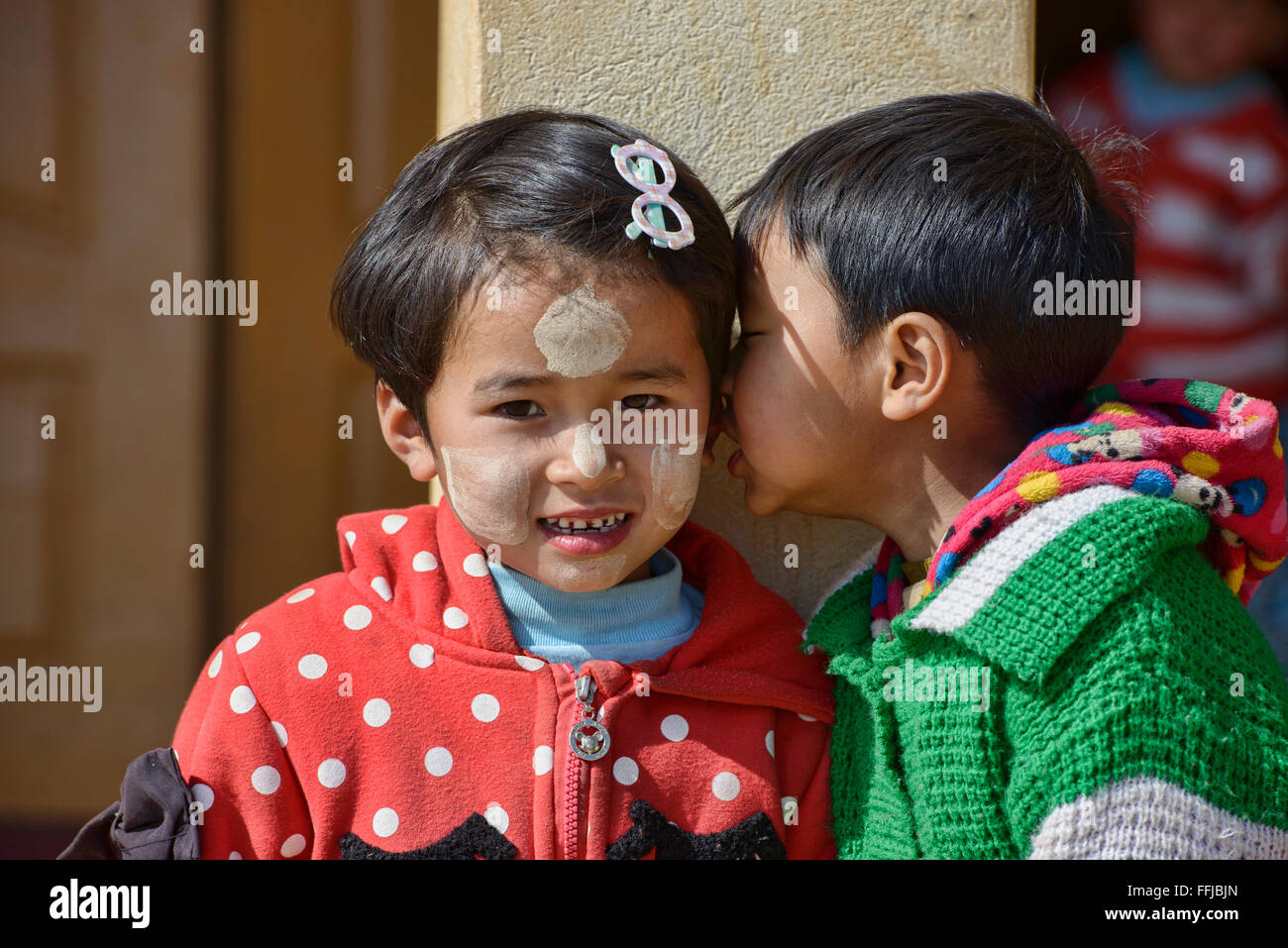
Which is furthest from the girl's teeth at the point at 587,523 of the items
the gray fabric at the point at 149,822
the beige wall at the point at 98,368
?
the beige wall at the point at 98,368

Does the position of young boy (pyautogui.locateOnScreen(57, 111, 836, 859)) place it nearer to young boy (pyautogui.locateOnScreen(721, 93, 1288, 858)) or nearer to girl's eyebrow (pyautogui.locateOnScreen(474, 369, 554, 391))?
girl's eyebrow (pyautogui.locateOnScreen(474, 369, 554, 391))

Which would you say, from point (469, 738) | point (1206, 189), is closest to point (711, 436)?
point (469, 738)

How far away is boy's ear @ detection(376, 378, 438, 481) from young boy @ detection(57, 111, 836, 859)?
0.5 inches

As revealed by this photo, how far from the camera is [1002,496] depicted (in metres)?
1.59

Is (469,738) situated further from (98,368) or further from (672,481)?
(98,368)

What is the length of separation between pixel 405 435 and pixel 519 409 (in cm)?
26

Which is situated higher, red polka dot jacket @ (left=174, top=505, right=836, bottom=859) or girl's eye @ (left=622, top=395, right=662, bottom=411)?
girl's eye @ (left=622, top=395, right=662, bottom=411)

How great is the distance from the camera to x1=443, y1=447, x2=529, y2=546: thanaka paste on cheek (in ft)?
5.35

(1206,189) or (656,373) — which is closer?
(656,373)

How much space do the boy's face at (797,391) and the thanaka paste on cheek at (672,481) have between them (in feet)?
0.47

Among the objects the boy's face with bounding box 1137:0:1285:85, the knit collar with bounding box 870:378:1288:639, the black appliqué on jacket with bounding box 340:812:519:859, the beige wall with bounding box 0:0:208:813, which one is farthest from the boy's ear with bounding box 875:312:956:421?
the boy's face with bounding box 1137:0:1285:85

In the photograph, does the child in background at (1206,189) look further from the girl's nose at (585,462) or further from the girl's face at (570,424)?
the girl's nose at (585,462)

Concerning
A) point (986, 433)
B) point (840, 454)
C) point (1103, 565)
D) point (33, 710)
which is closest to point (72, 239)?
point (33, 710)

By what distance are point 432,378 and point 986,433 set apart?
83 centimetres
